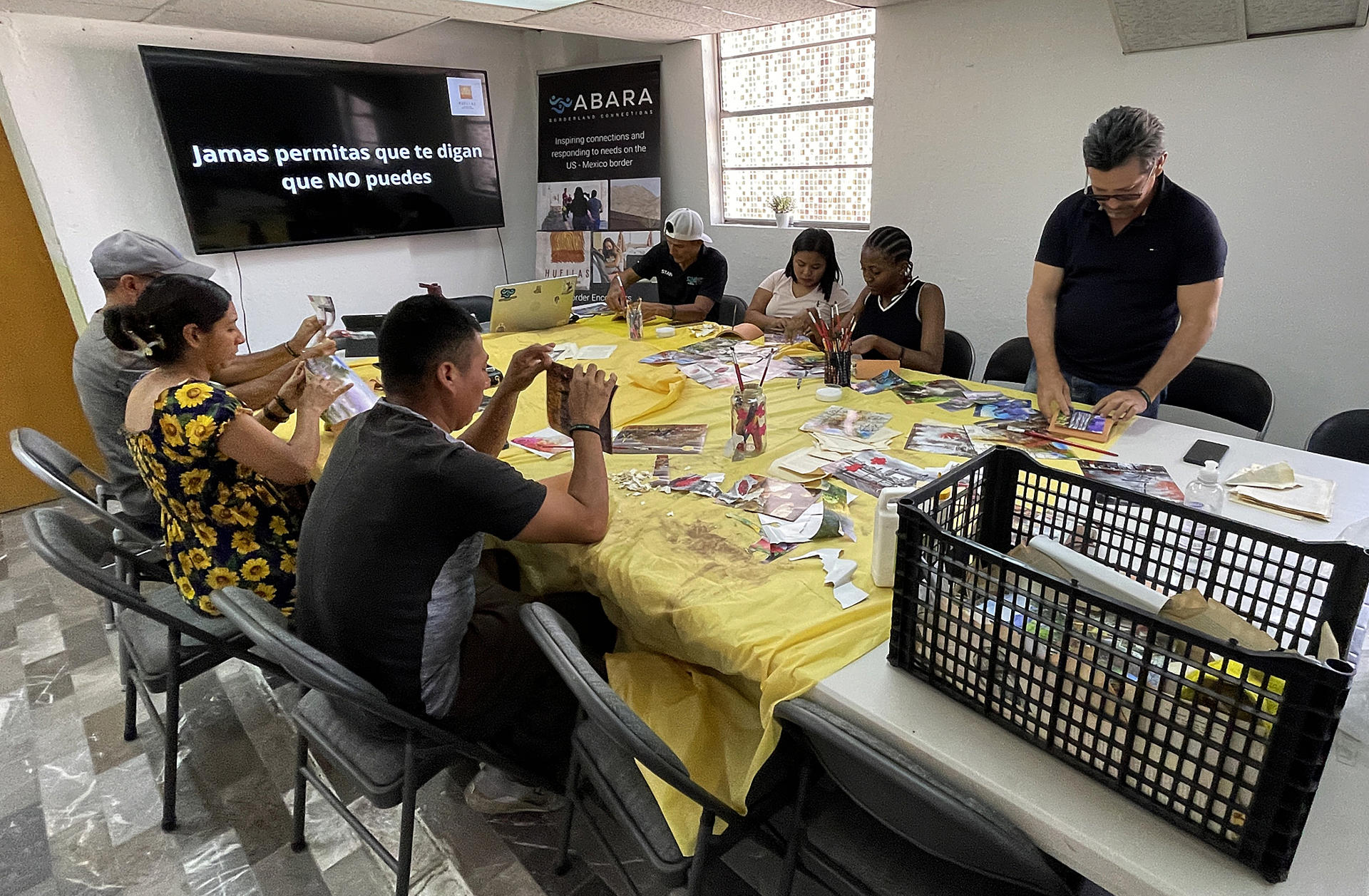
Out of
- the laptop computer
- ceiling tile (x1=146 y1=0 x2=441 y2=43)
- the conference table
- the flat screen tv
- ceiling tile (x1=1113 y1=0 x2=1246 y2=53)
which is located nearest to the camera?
the conference table

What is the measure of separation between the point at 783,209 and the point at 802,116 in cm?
58

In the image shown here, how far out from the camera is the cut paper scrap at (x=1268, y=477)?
1530 mm

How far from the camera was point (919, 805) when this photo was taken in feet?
3.07

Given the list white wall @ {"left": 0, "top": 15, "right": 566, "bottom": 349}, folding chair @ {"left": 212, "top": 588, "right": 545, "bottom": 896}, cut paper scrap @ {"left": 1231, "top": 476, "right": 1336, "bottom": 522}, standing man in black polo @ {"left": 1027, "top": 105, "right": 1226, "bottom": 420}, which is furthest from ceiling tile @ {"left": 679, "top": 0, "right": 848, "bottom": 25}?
folding chair @ {"left": 212, "top": 588, "right": 545, "bottom": 896}

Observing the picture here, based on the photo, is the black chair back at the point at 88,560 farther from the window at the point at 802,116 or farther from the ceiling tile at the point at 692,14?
the window at the point at 802,116

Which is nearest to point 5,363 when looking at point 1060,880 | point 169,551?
point 169,551

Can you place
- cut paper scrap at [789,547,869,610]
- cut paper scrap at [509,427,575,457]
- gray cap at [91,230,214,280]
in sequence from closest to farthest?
cut paper scrap at [789,547,869,610], cut paper scrap at [509,427,575,457], gray cap at [91,230,214,280]

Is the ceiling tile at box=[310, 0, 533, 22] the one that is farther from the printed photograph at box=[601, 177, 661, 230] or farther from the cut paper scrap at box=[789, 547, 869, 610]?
the cut paper scrap at box=[789, 547, 869, 610]

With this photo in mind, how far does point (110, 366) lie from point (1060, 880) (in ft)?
8.70

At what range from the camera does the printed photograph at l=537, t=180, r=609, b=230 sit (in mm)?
5375

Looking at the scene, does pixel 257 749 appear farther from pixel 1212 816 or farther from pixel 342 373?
pixel 1212 816

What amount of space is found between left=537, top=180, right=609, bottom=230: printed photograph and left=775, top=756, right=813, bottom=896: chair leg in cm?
482

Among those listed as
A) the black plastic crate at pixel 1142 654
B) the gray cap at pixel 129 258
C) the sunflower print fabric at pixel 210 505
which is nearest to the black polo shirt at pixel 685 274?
the gray cap at pixel 129 258

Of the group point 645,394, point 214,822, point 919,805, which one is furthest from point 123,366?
point 919,805
